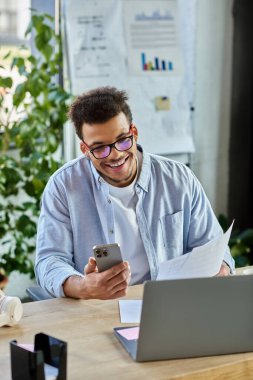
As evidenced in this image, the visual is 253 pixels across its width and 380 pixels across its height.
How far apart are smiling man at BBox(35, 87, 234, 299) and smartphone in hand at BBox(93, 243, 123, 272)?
0.88ft

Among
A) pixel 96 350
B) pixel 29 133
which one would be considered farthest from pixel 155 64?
pixel 96 350

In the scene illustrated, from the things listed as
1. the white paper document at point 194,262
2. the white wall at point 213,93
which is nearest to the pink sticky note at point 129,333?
the white paper document at point 194,262

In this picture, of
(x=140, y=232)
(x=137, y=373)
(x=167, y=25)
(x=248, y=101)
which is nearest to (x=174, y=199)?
(x=140, y=232)

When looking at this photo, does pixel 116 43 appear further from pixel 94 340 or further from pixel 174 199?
pixel 94 340

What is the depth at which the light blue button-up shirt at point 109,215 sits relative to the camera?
8.00 ft

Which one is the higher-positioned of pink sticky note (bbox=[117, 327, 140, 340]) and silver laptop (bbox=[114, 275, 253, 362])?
silver laptop (bbox=[114, 275, 253, 362])

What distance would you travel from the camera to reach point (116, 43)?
3775 mm

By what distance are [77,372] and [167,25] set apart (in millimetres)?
2655

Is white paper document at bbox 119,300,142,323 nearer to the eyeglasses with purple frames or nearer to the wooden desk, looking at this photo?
the wooden desk

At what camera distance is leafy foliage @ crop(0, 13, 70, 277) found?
3424 millimetres

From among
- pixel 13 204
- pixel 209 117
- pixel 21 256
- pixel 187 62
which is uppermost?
pixel 187 62

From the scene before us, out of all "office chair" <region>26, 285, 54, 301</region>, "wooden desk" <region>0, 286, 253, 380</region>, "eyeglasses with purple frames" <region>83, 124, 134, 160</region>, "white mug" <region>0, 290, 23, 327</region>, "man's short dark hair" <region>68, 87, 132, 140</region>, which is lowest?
"office chair" <region>26, 285, 54, 301</region>

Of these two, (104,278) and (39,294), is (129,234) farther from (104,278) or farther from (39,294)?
(104,278)

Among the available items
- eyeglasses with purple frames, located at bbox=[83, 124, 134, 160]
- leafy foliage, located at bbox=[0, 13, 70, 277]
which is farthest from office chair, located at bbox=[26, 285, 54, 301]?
leafy foliage, located at bbox=[0, 13, 70, 277]
